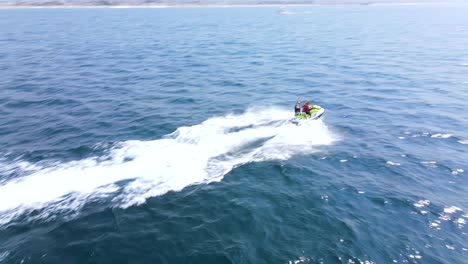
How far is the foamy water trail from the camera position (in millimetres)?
23958

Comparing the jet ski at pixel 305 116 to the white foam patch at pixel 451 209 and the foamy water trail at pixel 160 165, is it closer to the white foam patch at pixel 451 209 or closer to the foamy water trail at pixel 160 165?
the foamy water trail at pixel 160 165

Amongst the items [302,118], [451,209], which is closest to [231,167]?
[302,118]

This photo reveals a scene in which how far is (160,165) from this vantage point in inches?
1112

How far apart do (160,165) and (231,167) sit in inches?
267

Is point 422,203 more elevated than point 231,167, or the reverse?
point 231,167

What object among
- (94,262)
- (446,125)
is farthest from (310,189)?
(446,125)

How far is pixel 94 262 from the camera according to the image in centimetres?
1812

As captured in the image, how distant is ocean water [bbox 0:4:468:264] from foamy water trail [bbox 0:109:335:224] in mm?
153

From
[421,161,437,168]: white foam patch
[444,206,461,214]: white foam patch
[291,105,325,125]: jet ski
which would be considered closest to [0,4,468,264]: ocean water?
[444,206,461,214]: white foam patch

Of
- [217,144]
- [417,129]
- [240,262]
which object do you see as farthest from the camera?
[417,129]

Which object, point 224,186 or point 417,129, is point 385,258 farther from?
point 417,129

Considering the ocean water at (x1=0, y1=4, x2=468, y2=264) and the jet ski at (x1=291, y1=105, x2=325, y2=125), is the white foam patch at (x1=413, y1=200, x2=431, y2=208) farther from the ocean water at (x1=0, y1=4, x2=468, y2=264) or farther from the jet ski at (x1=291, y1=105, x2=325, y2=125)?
the jet ski at (x1=291, y1=105, x2=325, y2=125)

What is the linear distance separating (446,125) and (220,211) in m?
31.6

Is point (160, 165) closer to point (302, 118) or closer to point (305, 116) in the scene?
point (302, 118)
